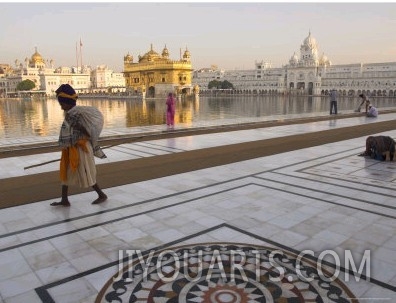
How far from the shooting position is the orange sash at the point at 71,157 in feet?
12.7

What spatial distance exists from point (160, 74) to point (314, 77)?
117 ft

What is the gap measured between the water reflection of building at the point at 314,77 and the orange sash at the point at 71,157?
236 feet

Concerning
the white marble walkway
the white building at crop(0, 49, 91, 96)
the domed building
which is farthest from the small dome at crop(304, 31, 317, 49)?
the white marble walkway

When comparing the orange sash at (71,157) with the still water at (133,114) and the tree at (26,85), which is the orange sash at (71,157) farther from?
the tree at (26,85)

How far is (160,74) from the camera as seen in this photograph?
58.8 meters

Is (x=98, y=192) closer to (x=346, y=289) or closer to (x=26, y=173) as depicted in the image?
(x=26, y=173)

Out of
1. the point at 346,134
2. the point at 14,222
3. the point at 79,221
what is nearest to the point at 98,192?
the point at 79,221

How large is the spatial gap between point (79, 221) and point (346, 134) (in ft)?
26.9

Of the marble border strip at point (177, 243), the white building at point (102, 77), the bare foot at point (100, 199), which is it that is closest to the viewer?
the marble border strip at point (177, 243)

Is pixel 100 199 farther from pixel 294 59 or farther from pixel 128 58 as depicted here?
pixel 294 59

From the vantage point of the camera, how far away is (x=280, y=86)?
275 feet

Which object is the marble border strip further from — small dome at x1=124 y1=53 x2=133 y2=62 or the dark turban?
small dome at x1=124 y1=53 x2=133 y2=62

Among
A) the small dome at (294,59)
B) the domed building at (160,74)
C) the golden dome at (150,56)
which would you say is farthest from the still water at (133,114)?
the small dome at (294,59)

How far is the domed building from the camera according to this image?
58219mm
